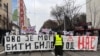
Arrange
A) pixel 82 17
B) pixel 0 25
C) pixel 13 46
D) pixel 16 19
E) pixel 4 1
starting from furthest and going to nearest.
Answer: pixel 82 17 → pixel 4 1 → pixel 0 25 → pixel 16 19 → pixel 13 46

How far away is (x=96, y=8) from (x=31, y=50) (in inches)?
2612

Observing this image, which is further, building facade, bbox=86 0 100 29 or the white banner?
building facade, bbox=86 0 100 29

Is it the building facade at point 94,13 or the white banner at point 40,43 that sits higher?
the building facade at point 94,13

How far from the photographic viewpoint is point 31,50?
111ft

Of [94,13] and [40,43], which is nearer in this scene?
[40,43]

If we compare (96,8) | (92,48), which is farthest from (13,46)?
(96,8)

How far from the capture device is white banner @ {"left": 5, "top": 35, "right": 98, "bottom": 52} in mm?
33094

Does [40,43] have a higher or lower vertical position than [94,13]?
lower

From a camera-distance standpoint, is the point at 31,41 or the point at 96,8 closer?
the point at 31,41

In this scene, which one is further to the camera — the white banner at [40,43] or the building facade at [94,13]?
the building facade at [94,13]

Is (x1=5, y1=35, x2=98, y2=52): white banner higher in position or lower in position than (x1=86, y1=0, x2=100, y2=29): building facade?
lower

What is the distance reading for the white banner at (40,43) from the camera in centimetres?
3309

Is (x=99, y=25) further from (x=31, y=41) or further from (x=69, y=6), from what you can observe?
(x=31, y=41)

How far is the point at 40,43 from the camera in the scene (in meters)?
34.1
